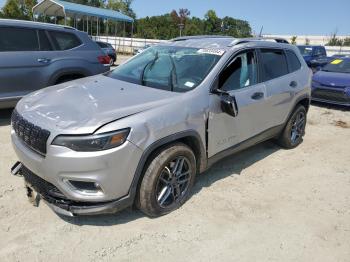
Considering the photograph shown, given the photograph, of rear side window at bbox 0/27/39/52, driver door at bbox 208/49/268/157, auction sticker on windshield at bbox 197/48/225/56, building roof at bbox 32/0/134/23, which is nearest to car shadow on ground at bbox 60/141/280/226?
driver door at bbox 208/49/268/157

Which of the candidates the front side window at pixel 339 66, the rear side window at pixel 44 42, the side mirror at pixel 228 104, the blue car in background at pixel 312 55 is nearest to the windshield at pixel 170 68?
the side mirror at pixel 228 104

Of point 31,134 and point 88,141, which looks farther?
point 31,134

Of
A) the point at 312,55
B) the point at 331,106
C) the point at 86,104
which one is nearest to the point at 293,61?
the point at 86,104

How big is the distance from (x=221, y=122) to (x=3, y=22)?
4329mm

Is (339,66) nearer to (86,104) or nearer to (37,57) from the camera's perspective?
A: (37,57)

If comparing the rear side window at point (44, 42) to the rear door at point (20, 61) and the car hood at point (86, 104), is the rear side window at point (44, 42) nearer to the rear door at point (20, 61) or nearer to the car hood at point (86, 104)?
the rear door at point (20, 61)

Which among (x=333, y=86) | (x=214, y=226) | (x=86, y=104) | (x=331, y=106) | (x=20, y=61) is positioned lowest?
(x=214, y=226)

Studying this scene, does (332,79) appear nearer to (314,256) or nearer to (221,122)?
(221,122)

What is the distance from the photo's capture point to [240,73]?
4285 millimetres

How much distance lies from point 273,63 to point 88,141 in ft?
10.2

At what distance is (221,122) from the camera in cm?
394

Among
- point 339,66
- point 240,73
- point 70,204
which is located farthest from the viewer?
point 339,66

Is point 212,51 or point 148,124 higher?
point 212,51

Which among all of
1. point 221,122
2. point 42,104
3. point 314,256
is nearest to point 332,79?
point 221,122
